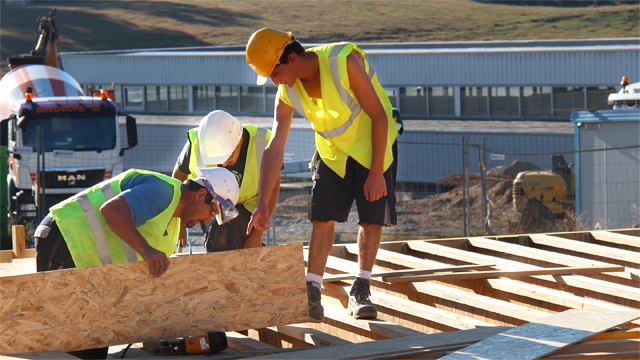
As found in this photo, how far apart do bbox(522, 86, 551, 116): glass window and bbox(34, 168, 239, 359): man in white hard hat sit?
70.7 feet

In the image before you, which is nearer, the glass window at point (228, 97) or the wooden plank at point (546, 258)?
the wooden plank at point (546, 258)

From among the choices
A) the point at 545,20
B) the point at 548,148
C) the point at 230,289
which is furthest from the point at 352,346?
the point at 545,20

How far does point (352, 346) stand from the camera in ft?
11.7

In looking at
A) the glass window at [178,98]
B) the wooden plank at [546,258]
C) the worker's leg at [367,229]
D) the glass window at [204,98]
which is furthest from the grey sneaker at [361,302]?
the glass window at [178,98]

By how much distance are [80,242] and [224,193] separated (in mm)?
815

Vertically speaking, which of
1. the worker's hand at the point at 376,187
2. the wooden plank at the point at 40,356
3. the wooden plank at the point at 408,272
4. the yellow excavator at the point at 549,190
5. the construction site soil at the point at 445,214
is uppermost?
the worker's hand at the point at 376,187

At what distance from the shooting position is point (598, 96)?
73.8ft

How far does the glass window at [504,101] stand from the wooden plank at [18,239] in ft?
66.7

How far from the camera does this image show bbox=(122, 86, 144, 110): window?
30.1 m

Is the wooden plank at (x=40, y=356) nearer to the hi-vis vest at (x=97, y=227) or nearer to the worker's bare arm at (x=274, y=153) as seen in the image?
the hi-vis vest at (x=97, y=227)

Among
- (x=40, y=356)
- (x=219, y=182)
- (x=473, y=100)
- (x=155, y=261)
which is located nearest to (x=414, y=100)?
(x=473, y=100)

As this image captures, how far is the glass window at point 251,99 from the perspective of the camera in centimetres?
2736

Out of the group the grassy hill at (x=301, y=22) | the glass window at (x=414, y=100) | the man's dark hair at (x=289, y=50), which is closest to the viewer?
the man's dark hair at (x=289, y=50)

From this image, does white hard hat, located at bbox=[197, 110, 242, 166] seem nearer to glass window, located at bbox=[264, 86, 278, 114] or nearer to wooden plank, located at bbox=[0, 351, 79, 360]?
wooden plank, located at bbox=[0, 351, 79, 360]
